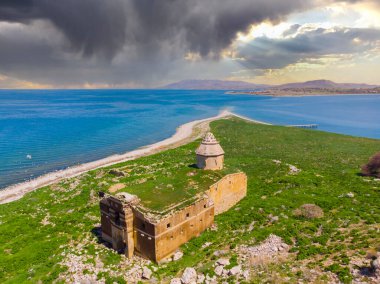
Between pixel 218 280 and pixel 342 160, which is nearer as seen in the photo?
pixel 218 280

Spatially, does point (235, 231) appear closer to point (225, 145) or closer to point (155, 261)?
point (155, 261)

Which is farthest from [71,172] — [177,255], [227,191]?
[177,255]

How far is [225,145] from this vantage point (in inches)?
2430

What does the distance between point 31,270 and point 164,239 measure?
33.6ft

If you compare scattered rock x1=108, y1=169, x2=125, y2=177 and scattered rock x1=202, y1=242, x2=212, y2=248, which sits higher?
scattered rock x1=108, y1=169, x2=125, y2=177

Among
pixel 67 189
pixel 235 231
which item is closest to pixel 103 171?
pixel 67 189

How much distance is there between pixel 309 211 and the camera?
26062 millimetres

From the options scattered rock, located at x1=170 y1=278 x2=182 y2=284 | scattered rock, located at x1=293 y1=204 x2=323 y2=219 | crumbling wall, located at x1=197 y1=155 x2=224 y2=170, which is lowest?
scattered rock, located at x1=170 y1=278 x2=182 y2=284

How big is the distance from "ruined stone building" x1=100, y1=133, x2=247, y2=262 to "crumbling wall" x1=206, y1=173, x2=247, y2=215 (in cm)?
19

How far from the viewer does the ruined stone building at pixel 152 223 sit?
68.3ft

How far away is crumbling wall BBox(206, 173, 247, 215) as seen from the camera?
87.7ft

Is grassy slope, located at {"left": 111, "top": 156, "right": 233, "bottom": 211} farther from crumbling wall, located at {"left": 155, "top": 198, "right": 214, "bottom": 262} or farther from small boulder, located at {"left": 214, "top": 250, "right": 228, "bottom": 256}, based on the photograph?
small boulder, located at {"left": 214, "top": 250, "right": 228, "bottom": 256}

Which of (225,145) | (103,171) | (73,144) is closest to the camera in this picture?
(103,171)

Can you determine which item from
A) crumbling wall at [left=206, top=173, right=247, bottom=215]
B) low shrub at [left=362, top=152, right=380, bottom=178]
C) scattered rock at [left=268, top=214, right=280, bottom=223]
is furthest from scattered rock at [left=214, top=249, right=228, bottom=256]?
low shrub at [left=362, top=152, right=380, bottom=178]
